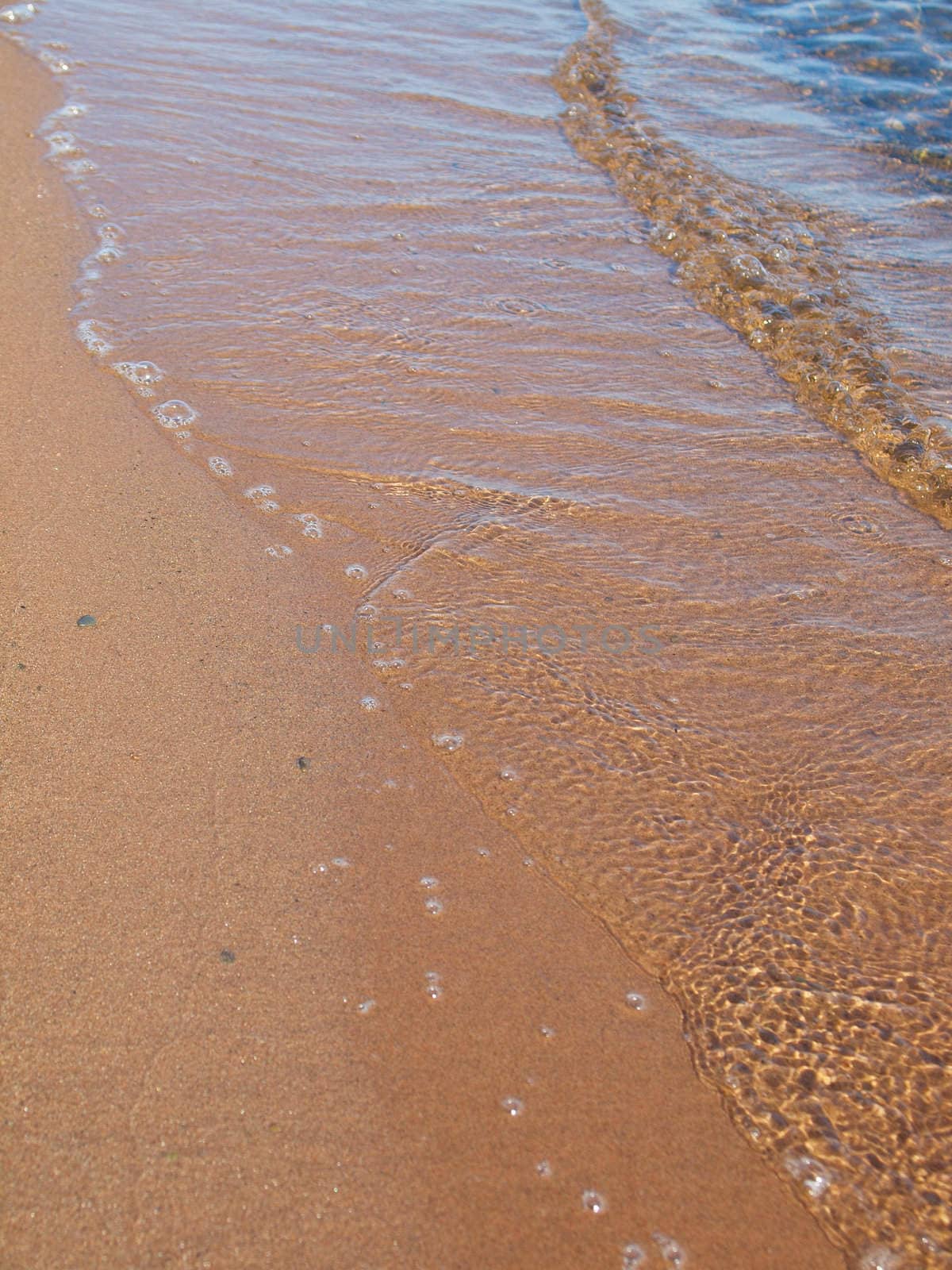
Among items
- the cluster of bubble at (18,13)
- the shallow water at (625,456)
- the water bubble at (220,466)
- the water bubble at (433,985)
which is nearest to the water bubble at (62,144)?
the shallow water at (625,456)

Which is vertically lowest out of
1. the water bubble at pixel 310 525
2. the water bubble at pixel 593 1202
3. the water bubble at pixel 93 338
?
the water bubble at pixel 593 1202

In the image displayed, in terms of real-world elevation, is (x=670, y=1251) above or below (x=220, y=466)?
below

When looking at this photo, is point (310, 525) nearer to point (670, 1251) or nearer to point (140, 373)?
point (140, 373)

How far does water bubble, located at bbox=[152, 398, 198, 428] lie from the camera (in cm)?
370

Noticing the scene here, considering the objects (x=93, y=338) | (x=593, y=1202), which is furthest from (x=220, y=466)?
(x=593, y=1202)

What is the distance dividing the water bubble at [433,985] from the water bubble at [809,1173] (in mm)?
731

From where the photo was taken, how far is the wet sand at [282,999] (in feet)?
5.83

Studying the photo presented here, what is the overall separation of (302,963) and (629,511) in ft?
6.60

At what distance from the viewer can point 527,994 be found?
2.14m

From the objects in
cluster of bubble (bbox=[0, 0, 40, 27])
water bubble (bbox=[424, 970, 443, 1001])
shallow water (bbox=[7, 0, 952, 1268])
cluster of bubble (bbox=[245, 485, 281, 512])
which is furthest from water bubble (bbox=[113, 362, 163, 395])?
Answer: cluster of bubble (bbox=[0, 0, 40, 27])

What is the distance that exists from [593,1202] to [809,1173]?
42 cm

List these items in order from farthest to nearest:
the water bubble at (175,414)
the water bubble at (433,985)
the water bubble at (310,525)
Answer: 1. the water bubble at (175,414)
2. the water bubble at (310,525)
3. the water bubble at (433,985)

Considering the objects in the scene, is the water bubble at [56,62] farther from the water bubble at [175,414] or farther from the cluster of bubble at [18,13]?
the water bubble at [175,414]

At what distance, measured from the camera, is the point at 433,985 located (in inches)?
84.2
